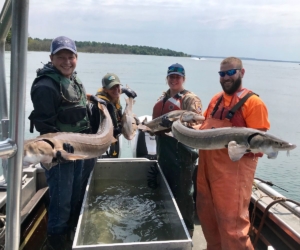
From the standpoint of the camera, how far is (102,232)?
3688 mm

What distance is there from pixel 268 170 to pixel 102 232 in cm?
880

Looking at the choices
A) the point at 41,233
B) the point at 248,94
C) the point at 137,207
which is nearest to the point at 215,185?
the point at 248,94

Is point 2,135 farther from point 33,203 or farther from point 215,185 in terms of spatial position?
point 33,203

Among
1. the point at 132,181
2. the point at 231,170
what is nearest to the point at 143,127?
the point at 132,181

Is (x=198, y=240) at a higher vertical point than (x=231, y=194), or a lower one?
lower

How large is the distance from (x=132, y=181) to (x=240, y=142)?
2.20 metres

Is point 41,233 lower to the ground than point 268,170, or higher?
higher

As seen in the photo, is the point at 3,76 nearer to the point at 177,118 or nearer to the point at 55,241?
the point at 55,241

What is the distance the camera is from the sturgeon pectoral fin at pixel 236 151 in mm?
3080

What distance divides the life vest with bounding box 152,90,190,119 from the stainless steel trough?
0.77m

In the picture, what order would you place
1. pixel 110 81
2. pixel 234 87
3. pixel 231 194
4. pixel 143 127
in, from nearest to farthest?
pixel 231 194 → pixel 234 87 → pixel 110 81 → pixel 143 127

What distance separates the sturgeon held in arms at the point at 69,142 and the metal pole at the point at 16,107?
3.80 ft

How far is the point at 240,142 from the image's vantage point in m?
3.19

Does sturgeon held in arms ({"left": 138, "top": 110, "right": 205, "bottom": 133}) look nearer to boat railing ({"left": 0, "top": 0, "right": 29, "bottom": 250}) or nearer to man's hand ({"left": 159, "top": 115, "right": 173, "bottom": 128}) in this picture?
man's hand ({"left": 159, "top": 115, "right": 173, "bottom": 128})
